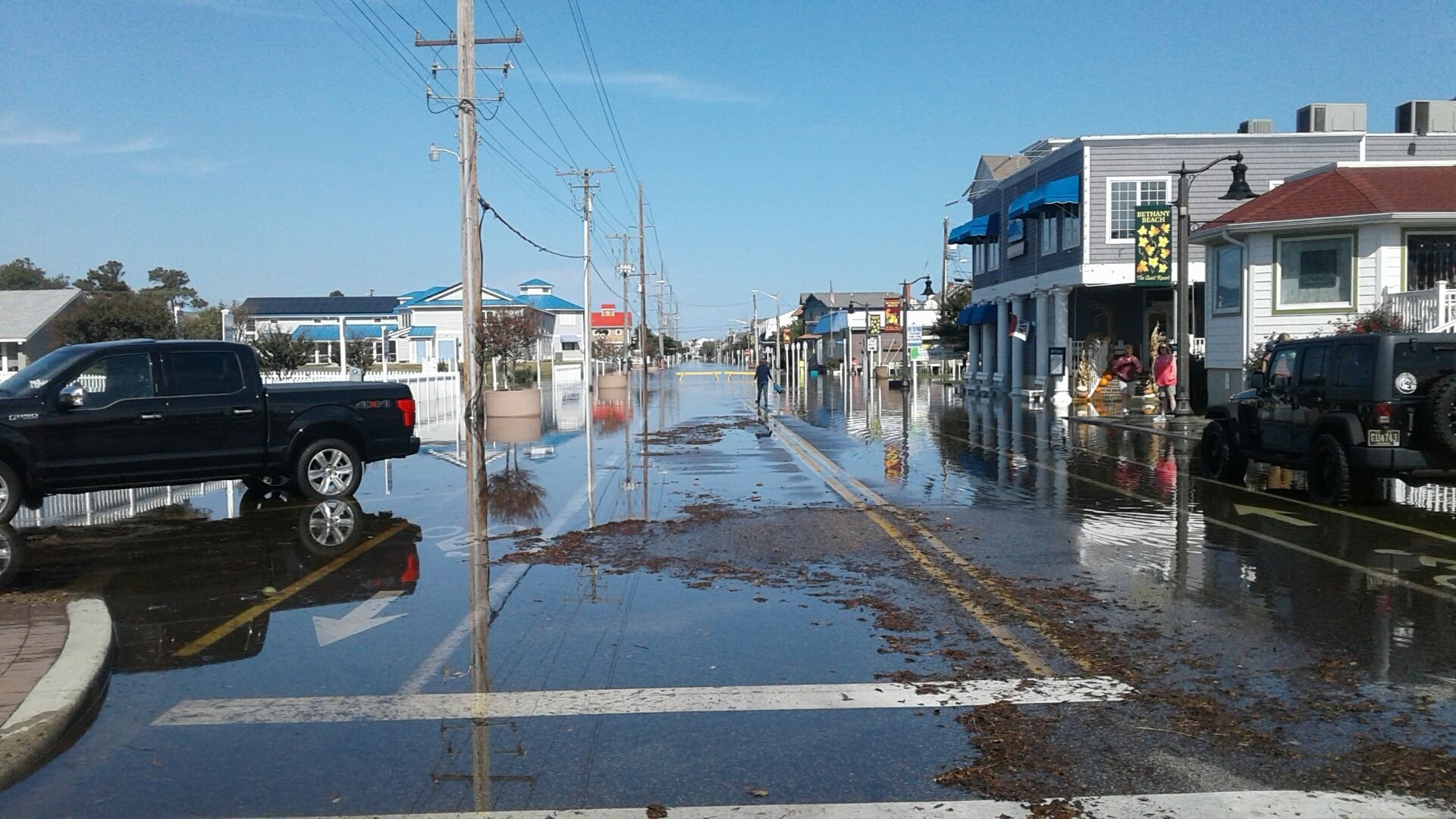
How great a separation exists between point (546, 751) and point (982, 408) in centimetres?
3313

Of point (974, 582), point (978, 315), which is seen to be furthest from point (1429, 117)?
point (974, 582)

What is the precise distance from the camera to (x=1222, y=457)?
54.1ft

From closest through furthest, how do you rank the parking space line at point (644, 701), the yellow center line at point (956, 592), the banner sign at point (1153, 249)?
the parking space line at point (644, 701)
the yellow center line at point (956, 592)
the banner sign at point (1153, 249)

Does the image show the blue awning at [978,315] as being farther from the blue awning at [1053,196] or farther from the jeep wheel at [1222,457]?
the jeep wheel at [1222,457]

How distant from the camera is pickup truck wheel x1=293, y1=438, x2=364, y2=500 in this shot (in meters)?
14.3

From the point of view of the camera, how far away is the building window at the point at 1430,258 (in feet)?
81.8

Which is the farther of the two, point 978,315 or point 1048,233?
point 978,315

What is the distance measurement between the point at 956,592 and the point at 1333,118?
3503 centimetres

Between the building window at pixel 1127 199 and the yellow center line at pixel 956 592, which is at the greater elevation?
the building window at pixel 1127 199

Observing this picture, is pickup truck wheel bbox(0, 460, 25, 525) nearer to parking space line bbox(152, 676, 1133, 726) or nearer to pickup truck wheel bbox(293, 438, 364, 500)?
pickup truck wheel bbox(293, 438, 364, 500)

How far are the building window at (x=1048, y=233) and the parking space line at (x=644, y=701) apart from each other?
33.5 metres

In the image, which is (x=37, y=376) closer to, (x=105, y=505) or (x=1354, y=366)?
(x=105, y=505)

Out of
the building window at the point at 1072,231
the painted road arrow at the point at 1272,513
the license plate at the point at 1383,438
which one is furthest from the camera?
the building window at the point at 1072,231

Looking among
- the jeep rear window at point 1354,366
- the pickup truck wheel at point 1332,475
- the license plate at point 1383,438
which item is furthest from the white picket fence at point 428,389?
the license plate at point 1383,438
